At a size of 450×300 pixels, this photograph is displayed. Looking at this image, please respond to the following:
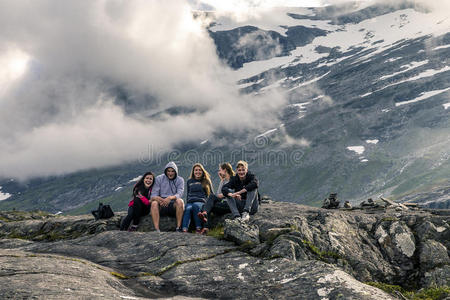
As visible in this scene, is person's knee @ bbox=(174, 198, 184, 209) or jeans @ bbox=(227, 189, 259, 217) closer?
jeans @ bbox=(227, 189, 259, 217)

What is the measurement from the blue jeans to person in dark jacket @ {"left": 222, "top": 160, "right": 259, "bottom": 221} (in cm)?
173

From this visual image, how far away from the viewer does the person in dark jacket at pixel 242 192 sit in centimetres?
1919

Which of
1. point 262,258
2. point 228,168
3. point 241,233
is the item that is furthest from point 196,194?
point 262,258

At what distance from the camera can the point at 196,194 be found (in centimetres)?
2070

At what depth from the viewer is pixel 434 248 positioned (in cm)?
1584

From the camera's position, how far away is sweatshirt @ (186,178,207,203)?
2053 centimetres

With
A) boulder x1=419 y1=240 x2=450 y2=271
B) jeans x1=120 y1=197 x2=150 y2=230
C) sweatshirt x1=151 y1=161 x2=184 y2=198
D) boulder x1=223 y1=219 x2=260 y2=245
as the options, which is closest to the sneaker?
sweatshirt x1=151 y1=161 x2=184 y2=198

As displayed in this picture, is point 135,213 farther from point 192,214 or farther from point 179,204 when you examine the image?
point 192,214

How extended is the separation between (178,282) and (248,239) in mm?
4471

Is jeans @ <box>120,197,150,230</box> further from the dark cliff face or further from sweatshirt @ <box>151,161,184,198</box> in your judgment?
sweatshirt @ <box>151,161,184,198</box>

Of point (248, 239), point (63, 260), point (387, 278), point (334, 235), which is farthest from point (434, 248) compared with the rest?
point (63, 260)

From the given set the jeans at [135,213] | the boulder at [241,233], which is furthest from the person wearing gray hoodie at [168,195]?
the boulder at [241,233]

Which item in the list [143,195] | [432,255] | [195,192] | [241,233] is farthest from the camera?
[143,195]

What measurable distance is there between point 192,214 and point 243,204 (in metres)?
3.02
